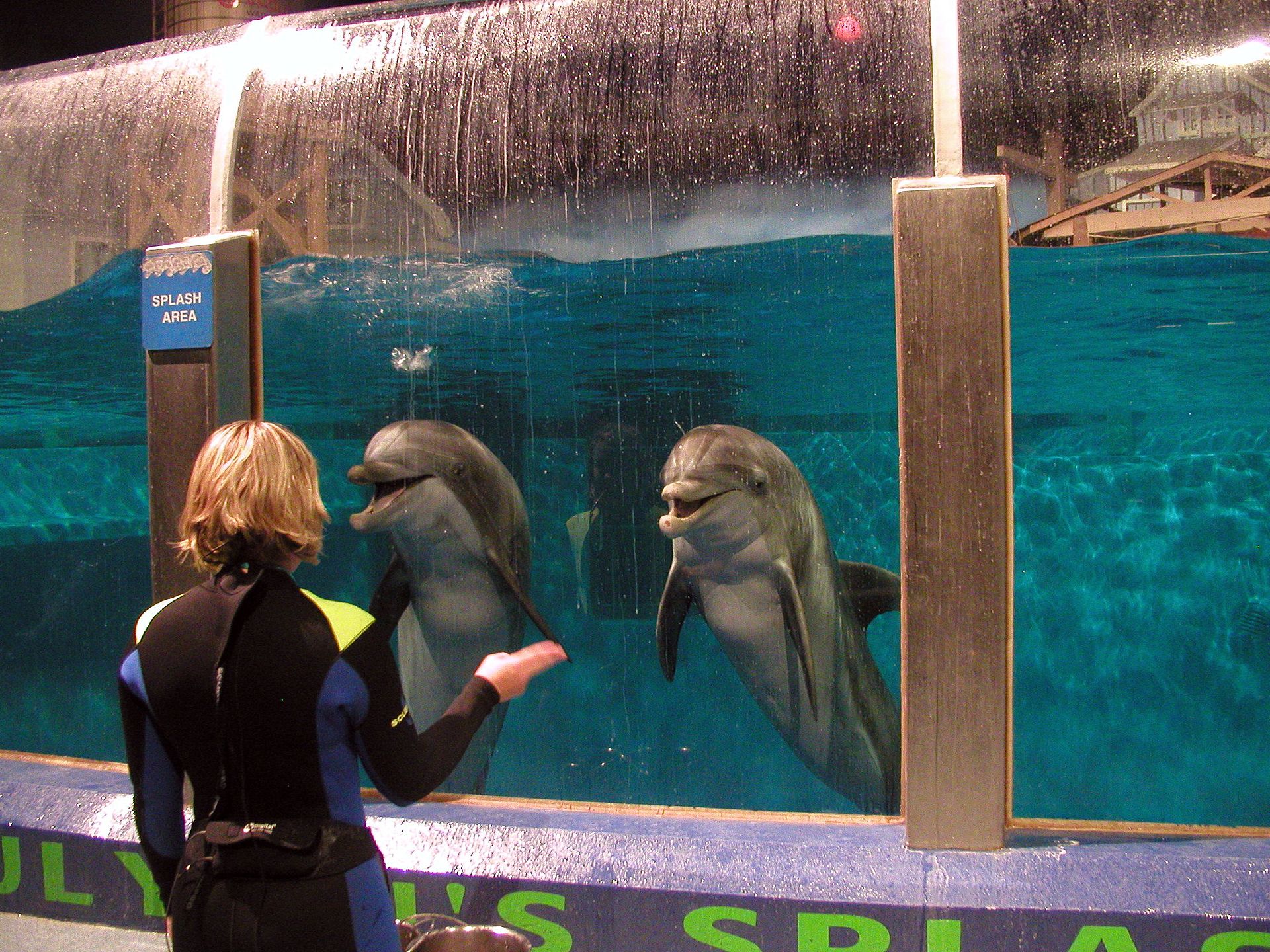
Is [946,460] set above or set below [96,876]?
above

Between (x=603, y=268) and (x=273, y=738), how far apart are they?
17.2 feet

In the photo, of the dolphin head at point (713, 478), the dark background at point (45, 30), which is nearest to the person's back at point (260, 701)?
the dolphin head at point (713, 478)

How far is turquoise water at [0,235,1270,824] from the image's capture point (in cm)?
700

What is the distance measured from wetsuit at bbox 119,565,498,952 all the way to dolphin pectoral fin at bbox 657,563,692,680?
3581mm

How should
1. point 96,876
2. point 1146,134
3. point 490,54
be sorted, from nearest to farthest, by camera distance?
point 96,876 → point 1146,134 → point 490,54

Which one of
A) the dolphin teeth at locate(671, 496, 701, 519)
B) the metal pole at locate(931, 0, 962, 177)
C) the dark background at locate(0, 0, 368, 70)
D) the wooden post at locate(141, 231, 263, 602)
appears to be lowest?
the dolphin teeth at locate(671, 496, 701, 519)

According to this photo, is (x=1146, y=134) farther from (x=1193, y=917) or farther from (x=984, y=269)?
(x=1193, y=917)

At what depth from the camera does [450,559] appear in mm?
5594

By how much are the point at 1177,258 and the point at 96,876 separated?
718cm

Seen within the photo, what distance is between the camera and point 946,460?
3.24 meters

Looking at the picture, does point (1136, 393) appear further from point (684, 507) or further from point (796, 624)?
point (684, 507)

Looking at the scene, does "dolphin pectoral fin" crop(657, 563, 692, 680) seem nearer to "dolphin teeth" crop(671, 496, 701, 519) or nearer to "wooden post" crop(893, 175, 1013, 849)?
"dolphin teeth" crop(671, 496, 701, 519)

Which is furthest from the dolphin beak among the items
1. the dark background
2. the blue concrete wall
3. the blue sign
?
the dark background

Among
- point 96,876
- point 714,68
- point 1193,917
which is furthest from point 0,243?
point 1193,917
